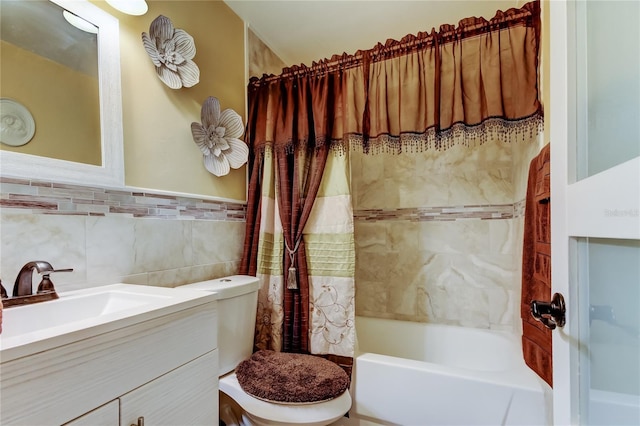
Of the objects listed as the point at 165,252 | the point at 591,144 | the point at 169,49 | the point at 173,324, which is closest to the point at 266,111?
the point at 169,49

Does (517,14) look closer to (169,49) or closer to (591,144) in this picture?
(591,144)

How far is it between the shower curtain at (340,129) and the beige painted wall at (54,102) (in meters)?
0.85

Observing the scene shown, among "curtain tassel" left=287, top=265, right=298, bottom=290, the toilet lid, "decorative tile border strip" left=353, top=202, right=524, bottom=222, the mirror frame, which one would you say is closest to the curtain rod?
the mirror frame

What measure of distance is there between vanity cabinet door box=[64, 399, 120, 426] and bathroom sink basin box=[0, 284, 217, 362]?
0.18 m

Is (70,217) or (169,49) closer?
(70,217)

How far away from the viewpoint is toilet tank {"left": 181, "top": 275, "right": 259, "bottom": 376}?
1.37 metres

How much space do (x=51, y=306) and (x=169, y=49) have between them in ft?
3.81

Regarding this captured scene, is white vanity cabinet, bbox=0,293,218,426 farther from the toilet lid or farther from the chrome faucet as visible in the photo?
the chrome faucet

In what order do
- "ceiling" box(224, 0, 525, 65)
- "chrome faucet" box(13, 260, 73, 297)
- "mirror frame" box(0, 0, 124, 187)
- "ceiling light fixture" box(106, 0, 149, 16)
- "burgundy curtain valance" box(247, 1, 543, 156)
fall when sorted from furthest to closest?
"ceiling" box(224, 0, 525, 65)
"burgundy curtain valance" box(247, 1, 543, 156)
"ceiling light fixture" box(106, 0, 149, 16)
"mirror frame" box(0, 0, 124, 187)
"chrome faucet" box(13, 260, 73, 297)

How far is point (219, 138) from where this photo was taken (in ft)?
5.41

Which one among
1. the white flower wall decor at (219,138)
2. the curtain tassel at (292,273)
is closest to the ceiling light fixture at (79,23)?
the white flower wall decor at (219,138)

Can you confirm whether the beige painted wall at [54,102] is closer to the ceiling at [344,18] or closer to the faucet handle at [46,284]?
the faucet handle at [46,284]

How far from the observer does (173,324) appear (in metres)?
0.87

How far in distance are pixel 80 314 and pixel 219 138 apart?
41.1 inches
